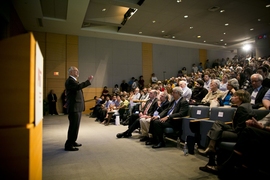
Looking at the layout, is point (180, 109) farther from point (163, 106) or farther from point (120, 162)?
point (120, 162)

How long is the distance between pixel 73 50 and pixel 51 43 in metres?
1.15

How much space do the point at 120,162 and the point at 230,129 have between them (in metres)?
1.51

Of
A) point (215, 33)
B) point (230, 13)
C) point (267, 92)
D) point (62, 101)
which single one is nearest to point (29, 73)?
point (267, 92)

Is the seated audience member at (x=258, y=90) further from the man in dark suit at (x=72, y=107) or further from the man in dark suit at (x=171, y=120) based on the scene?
the man in dark suit at (x=72, y=107)

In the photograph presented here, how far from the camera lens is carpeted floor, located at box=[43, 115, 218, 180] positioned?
207 centimetres

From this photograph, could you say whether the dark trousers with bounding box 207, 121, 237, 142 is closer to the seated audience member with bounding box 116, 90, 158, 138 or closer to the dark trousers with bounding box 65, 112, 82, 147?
the seated audience member with bounding box 116, 90, 158, 138

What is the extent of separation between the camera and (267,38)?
405 inches

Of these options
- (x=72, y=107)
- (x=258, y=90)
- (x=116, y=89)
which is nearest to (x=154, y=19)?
(x=116, y=89)

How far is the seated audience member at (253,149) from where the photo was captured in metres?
1.73

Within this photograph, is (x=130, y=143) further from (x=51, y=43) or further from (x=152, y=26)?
(x=51, y=43)

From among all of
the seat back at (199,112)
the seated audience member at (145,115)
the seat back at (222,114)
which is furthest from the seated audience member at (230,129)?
the seated audience member at (145,115)

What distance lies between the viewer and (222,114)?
268 centimetres

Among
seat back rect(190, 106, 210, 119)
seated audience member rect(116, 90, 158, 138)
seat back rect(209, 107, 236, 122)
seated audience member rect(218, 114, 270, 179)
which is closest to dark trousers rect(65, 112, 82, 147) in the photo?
seated audience member rect(116, 90, 158, 138)

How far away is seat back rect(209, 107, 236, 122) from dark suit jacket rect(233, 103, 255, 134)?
398 mm
